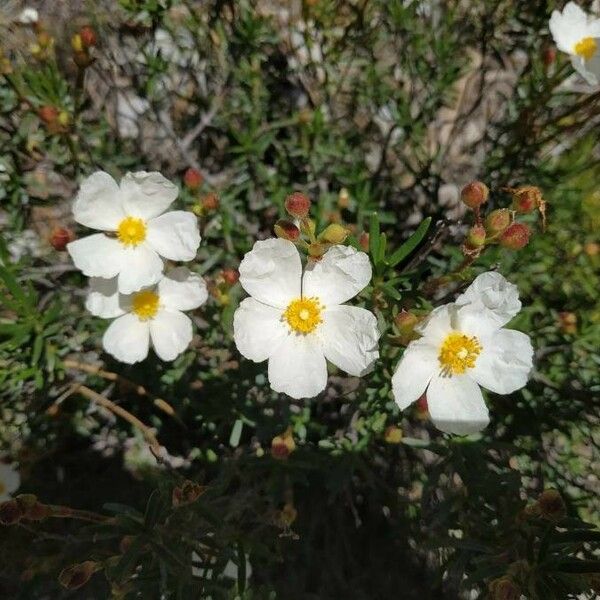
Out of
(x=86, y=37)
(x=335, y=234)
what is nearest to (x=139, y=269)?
(x=335, y=234)

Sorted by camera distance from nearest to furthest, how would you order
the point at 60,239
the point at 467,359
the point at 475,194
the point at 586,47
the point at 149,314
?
the point at 475,194 < the point at 467,359 < the point at 60,239 < the point at 149,314 < the point at 586,47

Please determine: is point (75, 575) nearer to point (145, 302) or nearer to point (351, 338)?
point (145, 302)

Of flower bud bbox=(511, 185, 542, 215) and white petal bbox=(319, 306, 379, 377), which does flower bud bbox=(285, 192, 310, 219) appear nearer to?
white petal bbox=(319, 306, 379, 377)

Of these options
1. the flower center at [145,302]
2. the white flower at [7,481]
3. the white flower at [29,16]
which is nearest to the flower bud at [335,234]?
the flower center at [145,302]

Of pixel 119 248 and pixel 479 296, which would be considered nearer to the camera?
pixel 479 296

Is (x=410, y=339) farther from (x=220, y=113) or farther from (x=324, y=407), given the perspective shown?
(x=220, y=113)

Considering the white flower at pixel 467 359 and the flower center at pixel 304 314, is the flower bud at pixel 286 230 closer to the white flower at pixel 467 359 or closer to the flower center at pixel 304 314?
the flower center at pixel 304 314

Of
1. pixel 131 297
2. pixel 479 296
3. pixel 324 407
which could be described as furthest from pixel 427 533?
pixel 131 297
